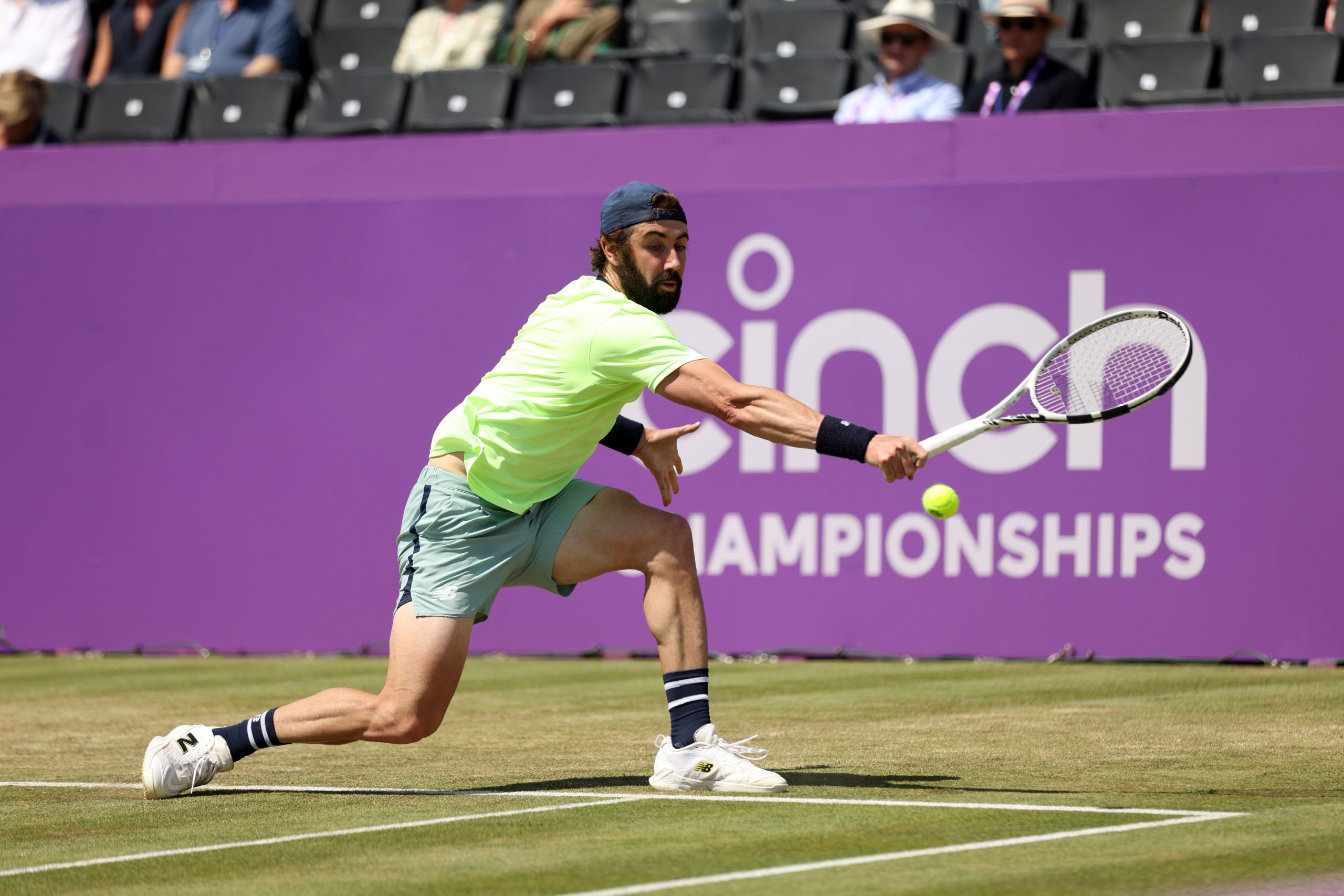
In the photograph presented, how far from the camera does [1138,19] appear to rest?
1168 centimetres

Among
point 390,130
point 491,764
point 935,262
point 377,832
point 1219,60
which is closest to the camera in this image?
point 377,832

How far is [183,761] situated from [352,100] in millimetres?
7396

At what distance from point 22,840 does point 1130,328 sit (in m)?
3.58

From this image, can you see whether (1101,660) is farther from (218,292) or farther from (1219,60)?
(218,292)

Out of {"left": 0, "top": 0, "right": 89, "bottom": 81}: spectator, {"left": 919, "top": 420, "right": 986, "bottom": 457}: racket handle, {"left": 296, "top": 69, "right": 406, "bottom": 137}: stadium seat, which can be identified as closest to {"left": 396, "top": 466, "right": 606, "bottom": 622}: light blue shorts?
{"left": 919, "top": 420, "right": 986, "bottom": 457}: racket handle

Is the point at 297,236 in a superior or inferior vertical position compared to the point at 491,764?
superior

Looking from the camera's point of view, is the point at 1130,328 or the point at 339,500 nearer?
the point at 1130,328

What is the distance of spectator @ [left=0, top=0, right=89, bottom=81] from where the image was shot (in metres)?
14.1

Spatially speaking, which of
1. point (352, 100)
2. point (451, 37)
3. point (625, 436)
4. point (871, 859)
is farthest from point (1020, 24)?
point (871, 859)

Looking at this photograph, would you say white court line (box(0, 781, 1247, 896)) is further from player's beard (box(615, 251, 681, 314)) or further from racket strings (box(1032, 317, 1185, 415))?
player's beard (box(615, 251, 681, 314))

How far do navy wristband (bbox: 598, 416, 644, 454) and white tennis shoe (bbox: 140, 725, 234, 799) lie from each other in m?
1.56

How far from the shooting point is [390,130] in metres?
12.2

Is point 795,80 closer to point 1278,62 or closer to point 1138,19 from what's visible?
point 1138,19

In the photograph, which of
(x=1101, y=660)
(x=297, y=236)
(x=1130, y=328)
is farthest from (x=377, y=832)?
(x=297, y=236)
